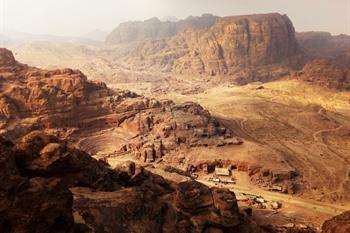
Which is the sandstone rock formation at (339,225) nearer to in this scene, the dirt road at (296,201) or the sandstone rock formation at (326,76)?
the dirt road at (296,201)

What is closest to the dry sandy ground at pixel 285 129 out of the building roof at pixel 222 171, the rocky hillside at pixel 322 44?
the building roof at pixel 222 171

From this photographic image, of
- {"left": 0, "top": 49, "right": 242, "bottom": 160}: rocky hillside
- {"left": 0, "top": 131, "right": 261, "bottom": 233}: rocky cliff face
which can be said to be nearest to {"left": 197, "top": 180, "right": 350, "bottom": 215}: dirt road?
{"left": 0, "top": 49, "right": 242, "bottom": 160}: rocky hillside

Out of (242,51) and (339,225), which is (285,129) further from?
(242,51)

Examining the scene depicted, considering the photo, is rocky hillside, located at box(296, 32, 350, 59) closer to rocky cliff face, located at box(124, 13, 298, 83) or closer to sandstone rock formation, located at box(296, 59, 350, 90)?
rocky cliff face, located at box(124, 13, 298, 83)

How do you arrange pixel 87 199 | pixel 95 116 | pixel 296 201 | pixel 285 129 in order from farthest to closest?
1. pixel 285 129
2. pixel 95 116
3. pixel 296 201
4. pixel 87 199

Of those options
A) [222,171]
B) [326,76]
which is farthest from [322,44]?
[222,171]
